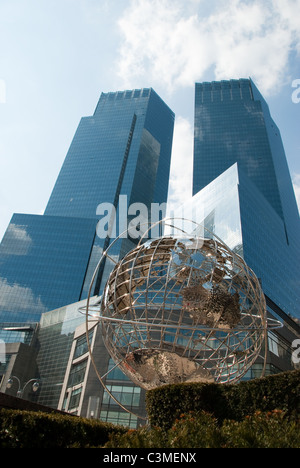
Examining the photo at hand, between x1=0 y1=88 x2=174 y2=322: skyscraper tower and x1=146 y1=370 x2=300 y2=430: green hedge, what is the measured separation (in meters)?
73.0

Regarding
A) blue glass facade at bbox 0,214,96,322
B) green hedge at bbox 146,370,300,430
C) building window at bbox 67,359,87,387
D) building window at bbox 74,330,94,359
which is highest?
blue glass facade at bbox 0,214,96,322

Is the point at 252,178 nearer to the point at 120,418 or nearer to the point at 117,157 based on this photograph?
the point at 117,157

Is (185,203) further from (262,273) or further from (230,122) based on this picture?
(230,122)

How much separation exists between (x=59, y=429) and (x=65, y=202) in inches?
4103

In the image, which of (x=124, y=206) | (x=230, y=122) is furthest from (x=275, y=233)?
(x=230, y=122)

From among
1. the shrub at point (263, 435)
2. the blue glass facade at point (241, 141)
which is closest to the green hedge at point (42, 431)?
the shrub at point (263, 435)

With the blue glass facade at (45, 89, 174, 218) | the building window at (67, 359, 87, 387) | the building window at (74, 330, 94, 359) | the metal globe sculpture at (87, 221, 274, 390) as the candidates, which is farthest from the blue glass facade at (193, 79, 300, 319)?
the metal globe sculpture at (87, 221, 274, 390)

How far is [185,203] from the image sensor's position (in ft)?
331

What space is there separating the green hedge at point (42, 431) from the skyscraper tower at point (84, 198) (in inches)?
2918

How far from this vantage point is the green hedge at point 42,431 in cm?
716

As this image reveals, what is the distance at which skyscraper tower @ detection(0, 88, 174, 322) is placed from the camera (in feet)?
267

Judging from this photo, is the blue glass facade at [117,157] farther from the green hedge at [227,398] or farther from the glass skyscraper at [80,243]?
the green hedge at [227,398]

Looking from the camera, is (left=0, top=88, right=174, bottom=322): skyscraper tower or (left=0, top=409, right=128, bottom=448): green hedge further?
(left=0, top=88, right=174, bottom=322): skyscraper tower

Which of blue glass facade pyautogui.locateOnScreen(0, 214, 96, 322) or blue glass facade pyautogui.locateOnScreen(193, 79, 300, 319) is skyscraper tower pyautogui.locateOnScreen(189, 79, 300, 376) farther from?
blue glass facade pyautogui.locateOnScreen(0, 214, 96, 322)
